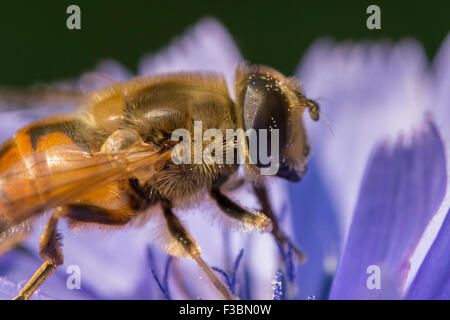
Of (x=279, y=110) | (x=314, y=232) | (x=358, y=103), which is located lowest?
(x=314, y=232)

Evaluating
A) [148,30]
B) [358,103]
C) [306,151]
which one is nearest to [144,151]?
[306,151]

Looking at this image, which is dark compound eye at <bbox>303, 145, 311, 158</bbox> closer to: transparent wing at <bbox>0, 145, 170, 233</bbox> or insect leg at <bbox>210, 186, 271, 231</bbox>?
insect leg at <bbox>210, 186, 271, 231</bbox>

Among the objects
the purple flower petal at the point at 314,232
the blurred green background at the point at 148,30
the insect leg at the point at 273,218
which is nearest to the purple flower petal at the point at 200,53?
the blurred green background at the point at 148,30

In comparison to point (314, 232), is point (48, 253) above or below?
above

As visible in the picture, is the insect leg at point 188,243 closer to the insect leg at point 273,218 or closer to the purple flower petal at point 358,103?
the insect leg at point 273,218

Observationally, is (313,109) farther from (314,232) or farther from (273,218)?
(314,232)

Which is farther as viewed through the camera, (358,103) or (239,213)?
(358,103)

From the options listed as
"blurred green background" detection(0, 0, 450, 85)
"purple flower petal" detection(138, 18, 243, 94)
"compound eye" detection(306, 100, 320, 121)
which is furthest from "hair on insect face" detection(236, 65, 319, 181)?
"blurred green background" detection(0, 0, 450, 85)

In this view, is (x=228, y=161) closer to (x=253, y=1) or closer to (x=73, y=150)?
(x=73, y=150)
